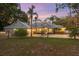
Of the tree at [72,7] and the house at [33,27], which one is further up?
the tree at [72,7]

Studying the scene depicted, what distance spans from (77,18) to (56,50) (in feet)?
1.48

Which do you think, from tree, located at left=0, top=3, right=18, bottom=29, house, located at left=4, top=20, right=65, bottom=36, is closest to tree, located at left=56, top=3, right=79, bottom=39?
house, located at left=4, top=20, right=65, bottom=36

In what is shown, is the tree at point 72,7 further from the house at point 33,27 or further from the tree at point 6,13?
the tree at point 6,13

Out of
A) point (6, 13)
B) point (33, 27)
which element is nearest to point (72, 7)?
point (33, 27)

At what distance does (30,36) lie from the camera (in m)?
17.2

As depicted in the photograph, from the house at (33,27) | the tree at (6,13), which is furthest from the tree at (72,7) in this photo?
the tree at (6,13)

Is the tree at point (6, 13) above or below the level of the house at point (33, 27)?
above

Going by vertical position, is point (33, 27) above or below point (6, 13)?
below

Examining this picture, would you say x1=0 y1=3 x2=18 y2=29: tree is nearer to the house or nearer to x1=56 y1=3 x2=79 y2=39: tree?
the house

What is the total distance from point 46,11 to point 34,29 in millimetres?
255

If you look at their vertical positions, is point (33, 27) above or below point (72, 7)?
below

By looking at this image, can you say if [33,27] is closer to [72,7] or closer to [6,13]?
[6,13]

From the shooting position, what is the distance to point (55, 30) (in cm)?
1720

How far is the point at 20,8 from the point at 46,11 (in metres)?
0.31
